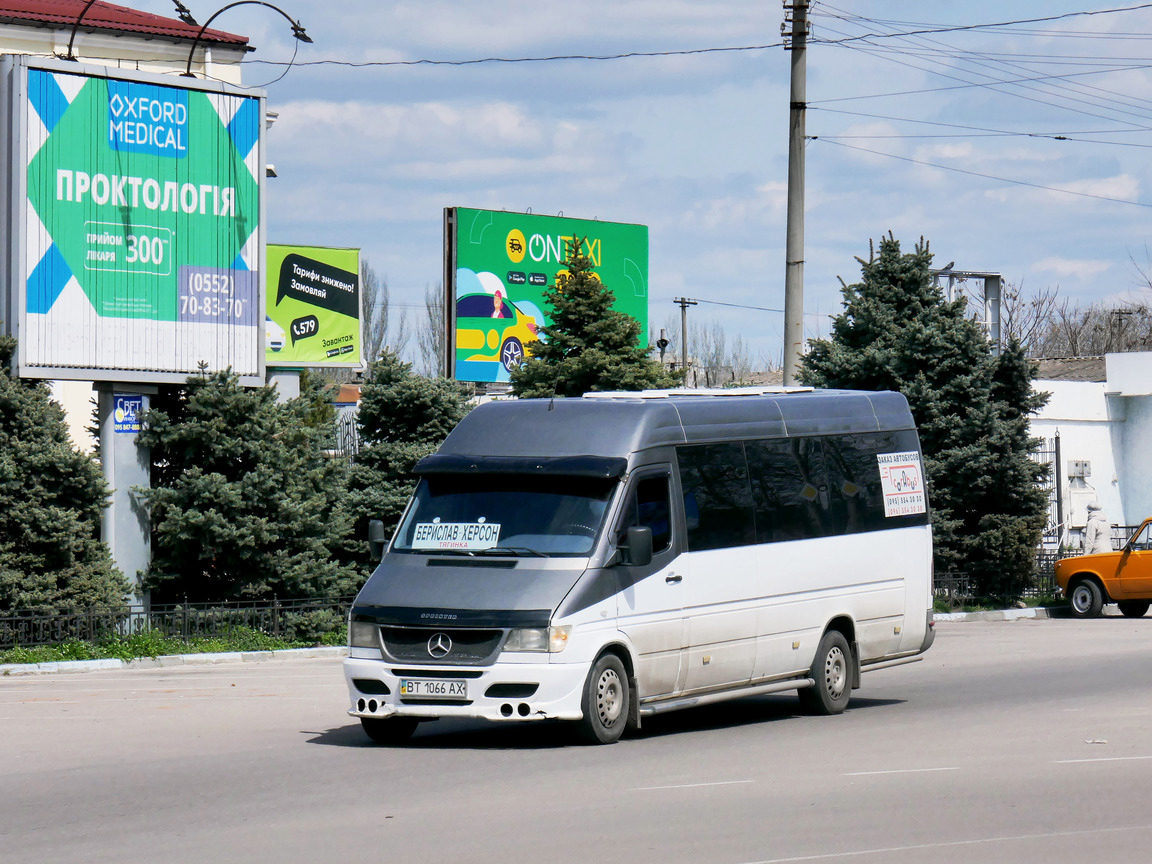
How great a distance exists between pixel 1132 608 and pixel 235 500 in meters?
16.9

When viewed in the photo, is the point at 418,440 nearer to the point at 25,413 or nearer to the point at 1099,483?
the point at 25,413

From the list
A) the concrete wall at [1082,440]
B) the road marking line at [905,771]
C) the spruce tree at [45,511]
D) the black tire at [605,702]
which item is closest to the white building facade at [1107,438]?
the concrete wall at [1082,440]

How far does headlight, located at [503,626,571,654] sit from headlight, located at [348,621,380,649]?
44.9 inches

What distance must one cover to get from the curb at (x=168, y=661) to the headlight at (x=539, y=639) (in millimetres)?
7243

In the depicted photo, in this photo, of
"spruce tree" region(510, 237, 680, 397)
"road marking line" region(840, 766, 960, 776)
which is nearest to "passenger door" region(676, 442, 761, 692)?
"road marking line" region(840, 766, 960, 776)

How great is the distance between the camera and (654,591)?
40.6ft

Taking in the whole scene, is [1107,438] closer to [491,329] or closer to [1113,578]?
[1113,578]

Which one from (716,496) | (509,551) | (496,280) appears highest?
(496,280)

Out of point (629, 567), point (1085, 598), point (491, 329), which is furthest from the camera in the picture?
point (491, 329)

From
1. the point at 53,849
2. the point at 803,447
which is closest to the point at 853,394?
the point at 803,447

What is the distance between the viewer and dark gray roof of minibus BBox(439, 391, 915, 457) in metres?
12.7

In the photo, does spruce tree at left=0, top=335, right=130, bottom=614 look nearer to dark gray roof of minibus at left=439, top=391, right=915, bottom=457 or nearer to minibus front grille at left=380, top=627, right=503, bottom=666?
dark gray roof of minibus at left=439, top=391, right=915, bottom=457

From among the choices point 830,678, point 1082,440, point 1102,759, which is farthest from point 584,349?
point 1082,440

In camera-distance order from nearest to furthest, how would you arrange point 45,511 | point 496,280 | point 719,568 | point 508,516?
1. point 508,516
2. point 719,568
3. point 45,511
4. point 496,280
